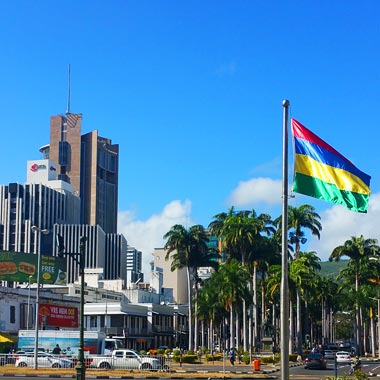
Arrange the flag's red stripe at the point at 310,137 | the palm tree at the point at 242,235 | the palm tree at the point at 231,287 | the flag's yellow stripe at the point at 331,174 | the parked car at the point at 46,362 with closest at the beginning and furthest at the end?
the flag's yellow stripe at the point at 331,174, the flag's red stripe at the point at 310,137, the parked car at the point at 46,362, the palm tree at the point at 231,287, the palm tree at the point at 242,235

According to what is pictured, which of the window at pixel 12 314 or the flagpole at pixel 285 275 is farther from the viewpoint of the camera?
the window at pixel 12 314

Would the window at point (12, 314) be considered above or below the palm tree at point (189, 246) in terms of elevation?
below

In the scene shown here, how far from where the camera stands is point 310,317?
5738 inches

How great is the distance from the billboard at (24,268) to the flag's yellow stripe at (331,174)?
8400 centimetres

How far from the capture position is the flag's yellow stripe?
18719 millimetres

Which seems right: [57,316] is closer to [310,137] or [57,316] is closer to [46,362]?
[46,362]

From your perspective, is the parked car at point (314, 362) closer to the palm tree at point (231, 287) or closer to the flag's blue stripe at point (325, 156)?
the palm tree at point (231, 287)

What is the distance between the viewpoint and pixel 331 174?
18797 mm

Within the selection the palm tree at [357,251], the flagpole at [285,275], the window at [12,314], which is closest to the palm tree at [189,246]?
the palm tree at [357,251]

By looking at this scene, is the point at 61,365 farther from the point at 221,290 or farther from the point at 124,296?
the point at 124,296

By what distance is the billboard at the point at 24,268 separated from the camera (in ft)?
335

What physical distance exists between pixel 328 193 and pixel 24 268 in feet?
296

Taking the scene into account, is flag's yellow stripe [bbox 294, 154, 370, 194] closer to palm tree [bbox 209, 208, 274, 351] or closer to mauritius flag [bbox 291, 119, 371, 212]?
mauritius flag [bbox 291, 119, 371, 212]

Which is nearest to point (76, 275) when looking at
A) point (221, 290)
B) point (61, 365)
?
point (221, 290)
